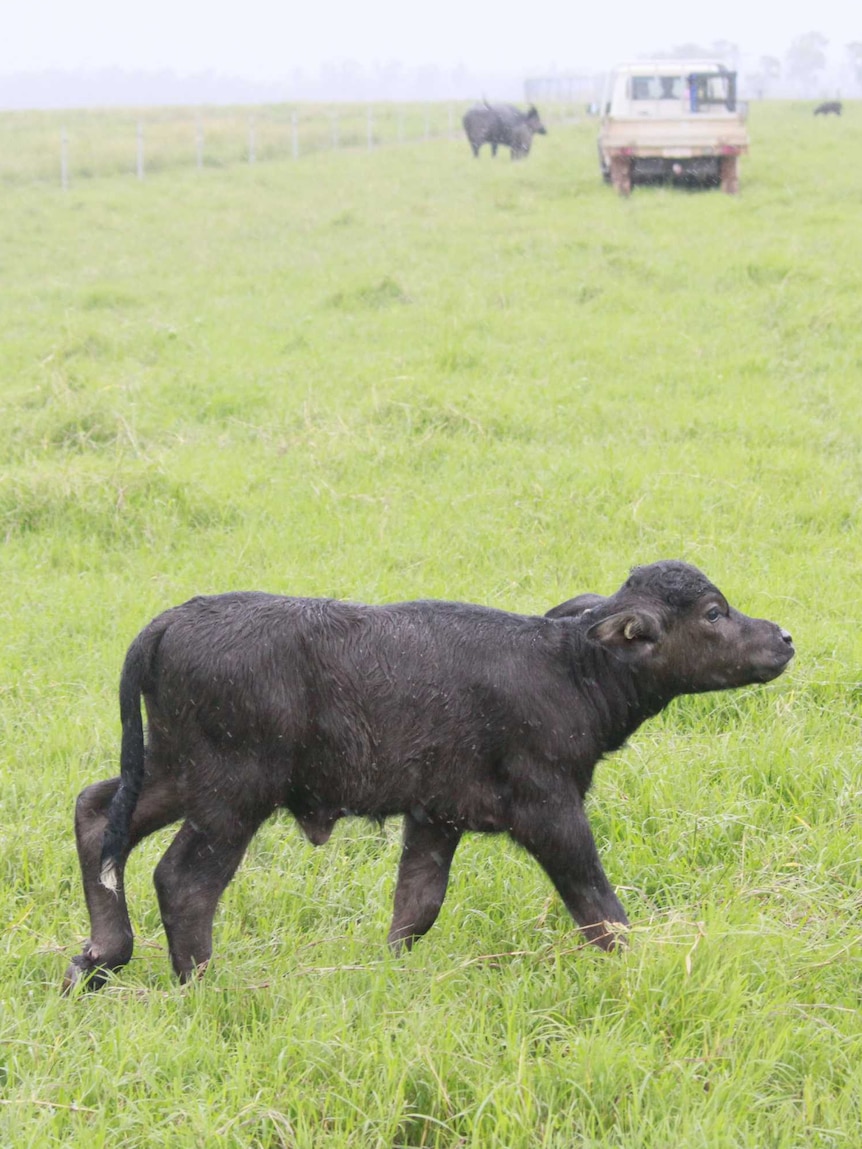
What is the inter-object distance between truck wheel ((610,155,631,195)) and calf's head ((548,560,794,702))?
18.2m

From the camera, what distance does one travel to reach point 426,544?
7.19 meters

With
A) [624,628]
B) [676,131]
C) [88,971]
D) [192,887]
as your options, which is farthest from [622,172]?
[88,971]

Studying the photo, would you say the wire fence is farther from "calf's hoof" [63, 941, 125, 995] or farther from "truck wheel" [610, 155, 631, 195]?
"calf's hoof" [63, 941, 125, 995]

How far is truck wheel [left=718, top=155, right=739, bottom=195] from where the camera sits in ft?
68.3

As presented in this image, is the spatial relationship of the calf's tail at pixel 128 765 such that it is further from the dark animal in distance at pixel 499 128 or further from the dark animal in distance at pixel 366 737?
the dark animal in distance at pixel 499 128

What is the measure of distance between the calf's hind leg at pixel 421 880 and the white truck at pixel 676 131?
18.7 metres

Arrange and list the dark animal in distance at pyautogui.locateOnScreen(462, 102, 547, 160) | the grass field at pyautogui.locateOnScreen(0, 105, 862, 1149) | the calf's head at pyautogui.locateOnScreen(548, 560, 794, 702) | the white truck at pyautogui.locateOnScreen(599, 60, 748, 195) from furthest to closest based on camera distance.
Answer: the dark animal in distance at pyautogui.locateOnScreen(462, 102, 547, 160) < the white truck at pyautogui.locateOnScreen(599, 60, 748, 195) < the calf's head at pyautogui.locateOnScreen(548, 560, 794, 702) < the grass field at pyautogui.locateOnScreen(0, 105, 862, 1149)

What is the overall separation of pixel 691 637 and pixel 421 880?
3.81 feet

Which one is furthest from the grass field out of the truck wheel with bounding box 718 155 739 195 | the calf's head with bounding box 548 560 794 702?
the truck wheel with bounding box 718 155 739 195

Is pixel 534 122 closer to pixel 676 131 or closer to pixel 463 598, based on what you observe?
pixel 676 131

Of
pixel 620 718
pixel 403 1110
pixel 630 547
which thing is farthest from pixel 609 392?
pixel 403 1110

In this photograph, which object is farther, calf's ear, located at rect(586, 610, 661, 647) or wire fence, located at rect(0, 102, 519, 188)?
wire fence, located at rect(0, 102, 519, 188)

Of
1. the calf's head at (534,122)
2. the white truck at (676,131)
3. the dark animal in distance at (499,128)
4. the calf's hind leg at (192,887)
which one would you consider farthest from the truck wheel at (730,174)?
the calf's hind leg at (192,887)

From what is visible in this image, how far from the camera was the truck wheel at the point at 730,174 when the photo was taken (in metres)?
20.8
